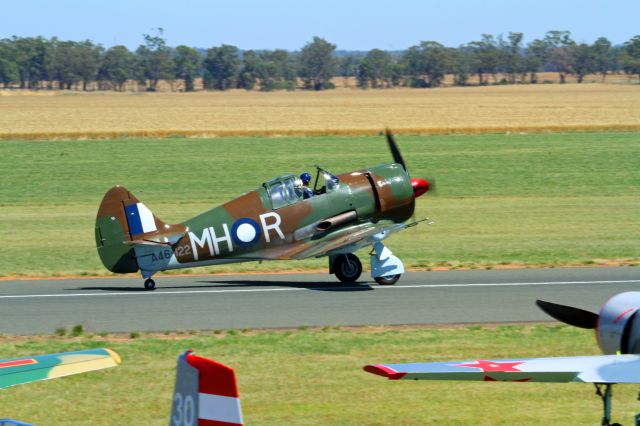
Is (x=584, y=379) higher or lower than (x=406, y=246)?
higher

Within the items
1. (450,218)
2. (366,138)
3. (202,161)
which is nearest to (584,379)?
(450,218)

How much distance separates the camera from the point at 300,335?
16297 millimetres

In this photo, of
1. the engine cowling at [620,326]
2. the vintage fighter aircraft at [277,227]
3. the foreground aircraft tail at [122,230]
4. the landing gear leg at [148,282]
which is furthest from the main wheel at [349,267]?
the engine cowling at [620,326]

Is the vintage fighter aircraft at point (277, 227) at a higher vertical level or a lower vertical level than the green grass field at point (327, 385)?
higher

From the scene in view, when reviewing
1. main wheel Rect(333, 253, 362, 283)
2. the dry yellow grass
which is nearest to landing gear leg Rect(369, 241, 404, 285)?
main wheel Rect(333, 253, 362, 283)

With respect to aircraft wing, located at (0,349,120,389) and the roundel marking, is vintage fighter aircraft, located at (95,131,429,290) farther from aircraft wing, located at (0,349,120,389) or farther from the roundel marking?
aircraft wing, located at (0,349,120,389)

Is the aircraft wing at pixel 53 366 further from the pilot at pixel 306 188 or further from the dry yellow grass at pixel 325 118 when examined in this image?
the dry yellow grass at pixel 325 118

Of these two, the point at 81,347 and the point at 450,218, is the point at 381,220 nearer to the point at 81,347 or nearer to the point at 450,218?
the point at 81,347

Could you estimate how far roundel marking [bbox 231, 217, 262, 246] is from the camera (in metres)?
20.2

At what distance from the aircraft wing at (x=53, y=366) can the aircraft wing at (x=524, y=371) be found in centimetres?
223

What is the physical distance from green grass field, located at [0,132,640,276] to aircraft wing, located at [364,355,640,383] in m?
15.0

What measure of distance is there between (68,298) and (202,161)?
93.1 feet

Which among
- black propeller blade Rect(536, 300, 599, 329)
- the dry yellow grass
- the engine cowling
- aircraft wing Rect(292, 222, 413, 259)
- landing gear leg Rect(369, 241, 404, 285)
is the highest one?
the engine cowling

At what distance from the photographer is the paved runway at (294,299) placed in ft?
57.7
